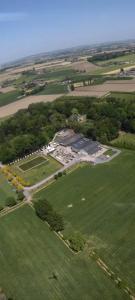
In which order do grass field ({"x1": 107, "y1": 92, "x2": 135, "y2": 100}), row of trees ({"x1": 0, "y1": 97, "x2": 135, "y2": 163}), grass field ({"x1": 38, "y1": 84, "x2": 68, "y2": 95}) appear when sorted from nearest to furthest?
row of trees ({"x1": 0, "y1": 97, "x2": 135, "y2": 163}) → grass field ({"x1": 107, "y1": 92, "x2": 135, "y2": 100}) → grass field ({"x1": 38, "y1": 84, "x2": 68, "y2": 95})

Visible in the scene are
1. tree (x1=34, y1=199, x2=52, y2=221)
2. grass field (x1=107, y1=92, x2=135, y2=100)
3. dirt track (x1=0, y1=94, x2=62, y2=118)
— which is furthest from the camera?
dirt track (x1=0, y1=94, x2=62, y2=118)

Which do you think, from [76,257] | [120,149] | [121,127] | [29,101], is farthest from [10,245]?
[29,101]

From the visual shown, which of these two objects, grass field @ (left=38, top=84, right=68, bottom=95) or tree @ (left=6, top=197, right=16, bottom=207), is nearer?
tree @ (left=6, top=197, right=16, bottom=207)

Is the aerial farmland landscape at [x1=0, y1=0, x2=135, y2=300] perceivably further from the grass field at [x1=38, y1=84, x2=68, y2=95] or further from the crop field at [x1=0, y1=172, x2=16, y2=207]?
the grass field at [x1=38, y1=84, x2=68, y2=95]

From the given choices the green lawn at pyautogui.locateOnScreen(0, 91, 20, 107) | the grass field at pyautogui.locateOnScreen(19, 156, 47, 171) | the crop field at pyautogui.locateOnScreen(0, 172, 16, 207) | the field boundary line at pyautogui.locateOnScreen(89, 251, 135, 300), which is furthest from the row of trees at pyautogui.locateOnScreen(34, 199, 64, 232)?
the green lawn at pyautogui.locateOnScreen(0, 91, 20, 107)

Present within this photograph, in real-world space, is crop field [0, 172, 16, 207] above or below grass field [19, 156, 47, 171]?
below

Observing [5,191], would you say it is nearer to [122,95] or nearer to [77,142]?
[77,142]

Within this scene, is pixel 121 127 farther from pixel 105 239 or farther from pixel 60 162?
pixel 105 239
